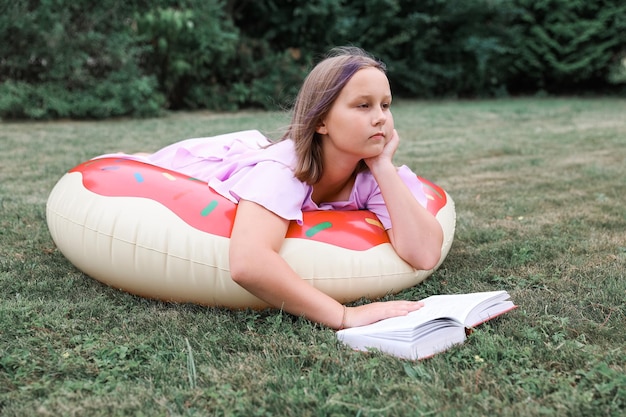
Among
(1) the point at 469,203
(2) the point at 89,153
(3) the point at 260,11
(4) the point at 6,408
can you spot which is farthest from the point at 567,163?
(3) the point at 260,11

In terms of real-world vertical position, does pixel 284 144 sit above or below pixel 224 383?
above

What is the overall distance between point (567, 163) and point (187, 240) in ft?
14.8

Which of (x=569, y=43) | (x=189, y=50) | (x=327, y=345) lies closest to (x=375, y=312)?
(x=327, y=345)

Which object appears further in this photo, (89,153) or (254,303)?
(89,153)

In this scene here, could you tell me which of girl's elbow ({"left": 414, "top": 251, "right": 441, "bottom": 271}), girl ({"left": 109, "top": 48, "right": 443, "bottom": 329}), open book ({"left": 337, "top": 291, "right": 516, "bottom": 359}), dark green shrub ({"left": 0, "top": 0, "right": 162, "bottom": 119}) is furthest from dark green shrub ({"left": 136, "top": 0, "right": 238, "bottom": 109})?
open book ({"left": 337, "top": 291, "right": 516, "bottom": 359})

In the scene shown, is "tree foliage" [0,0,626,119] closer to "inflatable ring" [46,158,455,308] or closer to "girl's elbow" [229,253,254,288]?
"inflatable ring" [46,158,455,308]

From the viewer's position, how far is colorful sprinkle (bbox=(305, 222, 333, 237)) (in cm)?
262

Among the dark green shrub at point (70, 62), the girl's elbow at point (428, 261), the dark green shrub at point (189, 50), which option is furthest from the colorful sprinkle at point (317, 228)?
the dark green shrub at point (189, 50)

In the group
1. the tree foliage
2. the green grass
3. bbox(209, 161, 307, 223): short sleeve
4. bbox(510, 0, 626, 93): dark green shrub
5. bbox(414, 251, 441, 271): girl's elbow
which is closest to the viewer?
the green grass

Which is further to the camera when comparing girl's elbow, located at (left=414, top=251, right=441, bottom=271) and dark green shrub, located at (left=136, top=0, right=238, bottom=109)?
dark green shrub, located at (left=136, top=0, right=238, bottom=109)

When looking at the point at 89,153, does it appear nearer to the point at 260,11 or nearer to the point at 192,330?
the point at 192,330

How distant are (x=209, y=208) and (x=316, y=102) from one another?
1.98 ft

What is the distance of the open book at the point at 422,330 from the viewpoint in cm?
212

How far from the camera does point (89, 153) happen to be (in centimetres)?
659
